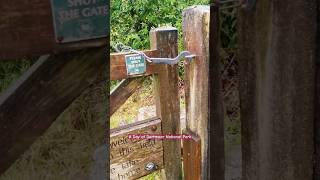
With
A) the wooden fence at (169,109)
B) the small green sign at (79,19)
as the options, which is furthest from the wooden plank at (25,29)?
the wooden fence at (169,109)

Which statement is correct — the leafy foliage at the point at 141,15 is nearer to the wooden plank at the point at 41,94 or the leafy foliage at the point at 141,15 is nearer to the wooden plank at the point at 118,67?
the wooden plank at the point at 118,67

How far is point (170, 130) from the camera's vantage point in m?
2.53

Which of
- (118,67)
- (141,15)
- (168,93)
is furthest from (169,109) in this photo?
(141,15)

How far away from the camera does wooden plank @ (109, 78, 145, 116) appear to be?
2.40m

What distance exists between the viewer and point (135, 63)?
7.72 feet

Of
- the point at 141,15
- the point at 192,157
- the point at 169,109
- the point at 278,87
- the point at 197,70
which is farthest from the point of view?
the point at 141,15

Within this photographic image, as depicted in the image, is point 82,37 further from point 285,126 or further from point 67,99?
point 285,126

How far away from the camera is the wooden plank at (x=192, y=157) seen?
92.3 inches

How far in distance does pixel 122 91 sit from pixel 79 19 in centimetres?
155

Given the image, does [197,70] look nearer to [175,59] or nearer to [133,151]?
[175,59]

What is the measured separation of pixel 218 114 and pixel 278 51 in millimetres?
199

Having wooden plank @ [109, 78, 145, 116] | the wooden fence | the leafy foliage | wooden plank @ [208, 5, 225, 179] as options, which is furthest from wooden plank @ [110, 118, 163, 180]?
the leafy foliage

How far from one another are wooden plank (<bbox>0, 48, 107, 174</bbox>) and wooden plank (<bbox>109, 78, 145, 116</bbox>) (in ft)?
4.82

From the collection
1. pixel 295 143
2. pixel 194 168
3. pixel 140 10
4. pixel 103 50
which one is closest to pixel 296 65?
pixel 295 143
